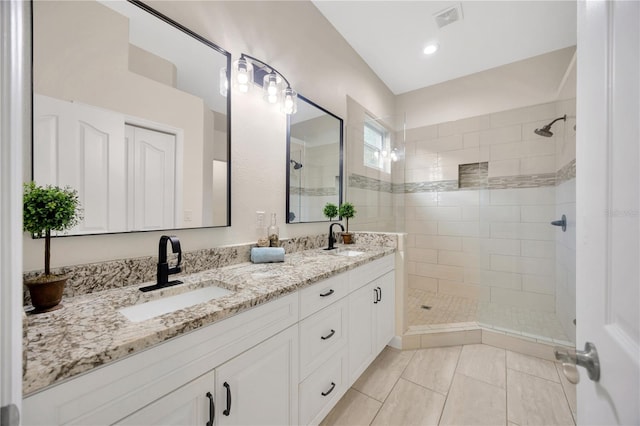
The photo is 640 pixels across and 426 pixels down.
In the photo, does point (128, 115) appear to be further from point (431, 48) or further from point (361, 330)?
point (431, 48)

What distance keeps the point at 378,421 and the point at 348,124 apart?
2.35 meters

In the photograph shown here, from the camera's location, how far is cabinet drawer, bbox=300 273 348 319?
1109 millimetres

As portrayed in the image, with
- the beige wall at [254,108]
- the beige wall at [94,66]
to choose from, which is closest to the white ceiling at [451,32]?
the beige wall at [254,108]

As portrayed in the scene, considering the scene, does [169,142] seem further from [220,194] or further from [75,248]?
[75,248]

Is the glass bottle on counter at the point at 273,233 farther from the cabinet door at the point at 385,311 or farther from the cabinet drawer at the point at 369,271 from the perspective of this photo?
the cabinet door at the point at 385,311

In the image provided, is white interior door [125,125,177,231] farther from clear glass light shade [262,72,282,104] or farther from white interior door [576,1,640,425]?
white interior door [576,1,640,425]

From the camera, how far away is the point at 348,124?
8.19 feet

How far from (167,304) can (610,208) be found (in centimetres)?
130

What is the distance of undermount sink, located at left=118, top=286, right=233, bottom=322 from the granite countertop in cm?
2

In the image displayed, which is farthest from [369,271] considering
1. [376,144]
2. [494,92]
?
[494,92]

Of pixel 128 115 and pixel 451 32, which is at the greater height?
pixel 451 32

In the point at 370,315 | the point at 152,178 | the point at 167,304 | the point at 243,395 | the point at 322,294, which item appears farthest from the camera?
the point at 370,315

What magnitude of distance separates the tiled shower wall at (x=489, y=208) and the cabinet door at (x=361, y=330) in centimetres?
160

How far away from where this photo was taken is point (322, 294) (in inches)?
Answer: 47.6
